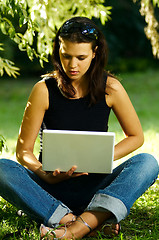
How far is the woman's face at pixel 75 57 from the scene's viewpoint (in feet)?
8.48

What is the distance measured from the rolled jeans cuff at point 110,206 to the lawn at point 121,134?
A: 4.3 inches

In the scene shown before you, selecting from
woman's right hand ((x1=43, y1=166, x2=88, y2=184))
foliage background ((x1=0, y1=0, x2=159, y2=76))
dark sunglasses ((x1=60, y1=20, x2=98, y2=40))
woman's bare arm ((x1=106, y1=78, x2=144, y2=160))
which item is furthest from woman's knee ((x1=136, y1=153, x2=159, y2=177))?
foliage background ((x1=0, y1=0, x2=159, y2=76))

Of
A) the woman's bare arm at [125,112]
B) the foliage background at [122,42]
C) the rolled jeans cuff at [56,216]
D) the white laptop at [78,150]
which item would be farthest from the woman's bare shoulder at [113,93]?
the foliage background at [122,42]

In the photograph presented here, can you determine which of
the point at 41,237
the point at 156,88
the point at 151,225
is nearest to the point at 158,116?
the point at 156,88

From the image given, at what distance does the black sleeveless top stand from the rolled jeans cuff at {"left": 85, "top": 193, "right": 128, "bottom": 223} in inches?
18.7

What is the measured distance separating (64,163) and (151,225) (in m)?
0.76

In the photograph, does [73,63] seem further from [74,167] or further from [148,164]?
[148,164]

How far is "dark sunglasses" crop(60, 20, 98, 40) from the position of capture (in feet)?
8.55

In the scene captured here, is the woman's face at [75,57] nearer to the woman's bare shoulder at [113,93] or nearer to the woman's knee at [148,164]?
the woman's bare shoulder at [113,93]

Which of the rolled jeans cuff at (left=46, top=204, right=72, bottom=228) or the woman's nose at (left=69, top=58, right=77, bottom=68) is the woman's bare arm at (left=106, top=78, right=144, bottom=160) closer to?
the woman's nose at (left=69, top=58, right=77, bottom=68)

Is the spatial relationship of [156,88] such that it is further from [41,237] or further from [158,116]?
[41,237]

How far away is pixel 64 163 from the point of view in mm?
2350

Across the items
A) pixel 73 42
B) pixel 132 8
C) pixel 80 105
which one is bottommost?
Answer: pixel 132 8

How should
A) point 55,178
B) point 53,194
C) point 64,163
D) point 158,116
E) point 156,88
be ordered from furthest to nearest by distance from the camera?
point 156,88 → point 158,116 → point 53,194 → point 55,178 → point 64,163
